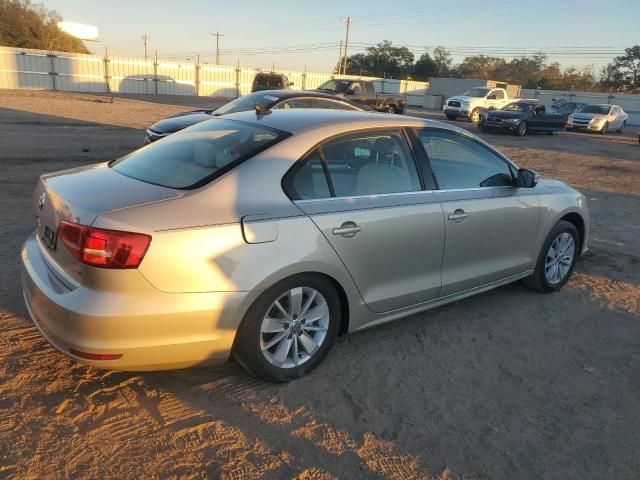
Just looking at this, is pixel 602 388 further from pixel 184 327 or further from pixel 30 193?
pixel 30 193

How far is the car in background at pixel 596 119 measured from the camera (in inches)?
1105

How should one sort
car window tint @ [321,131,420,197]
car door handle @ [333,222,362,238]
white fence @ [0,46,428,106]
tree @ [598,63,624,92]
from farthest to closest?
tree @ [598,63,624,92] < white fence @ [0,46,428,106] < car window tint @ [321,131,420,197] < car door handle @ [333,222,362,238]

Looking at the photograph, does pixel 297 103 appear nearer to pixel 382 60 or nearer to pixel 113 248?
pixel 113 248

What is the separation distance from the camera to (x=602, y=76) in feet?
243

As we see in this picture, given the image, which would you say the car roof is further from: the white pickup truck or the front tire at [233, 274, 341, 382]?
the white pickup truck

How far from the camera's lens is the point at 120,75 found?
39094 millimetres

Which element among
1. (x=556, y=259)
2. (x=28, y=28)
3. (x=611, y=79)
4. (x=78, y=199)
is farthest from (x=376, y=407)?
(x=611, y=79)

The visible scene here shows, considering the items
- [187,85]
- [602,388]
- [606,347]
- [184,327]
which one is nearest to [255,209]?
[184,327]

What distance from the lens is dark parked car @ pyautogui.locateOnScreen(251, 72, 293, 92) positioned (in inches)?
890

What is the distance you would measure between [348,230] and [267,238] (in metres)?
0.58

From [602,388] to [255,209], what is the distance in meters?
2.52

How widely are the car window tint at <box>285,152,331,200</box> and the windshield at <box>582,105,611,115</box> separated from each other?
3034 cm

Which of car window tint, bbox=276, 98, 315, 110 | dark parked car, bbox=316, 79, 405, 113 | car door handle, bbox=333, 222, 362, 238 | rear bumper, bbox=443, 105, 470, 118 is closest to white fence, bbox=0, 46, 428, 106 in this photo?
rear bumper, bbox=443, 105, 470, 118

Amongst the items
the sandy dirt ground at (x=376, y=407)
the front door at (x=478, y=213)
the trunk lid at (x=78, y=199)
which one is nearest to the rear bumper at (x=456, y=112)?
the sandy dirt ground at (x=376, y=407)
